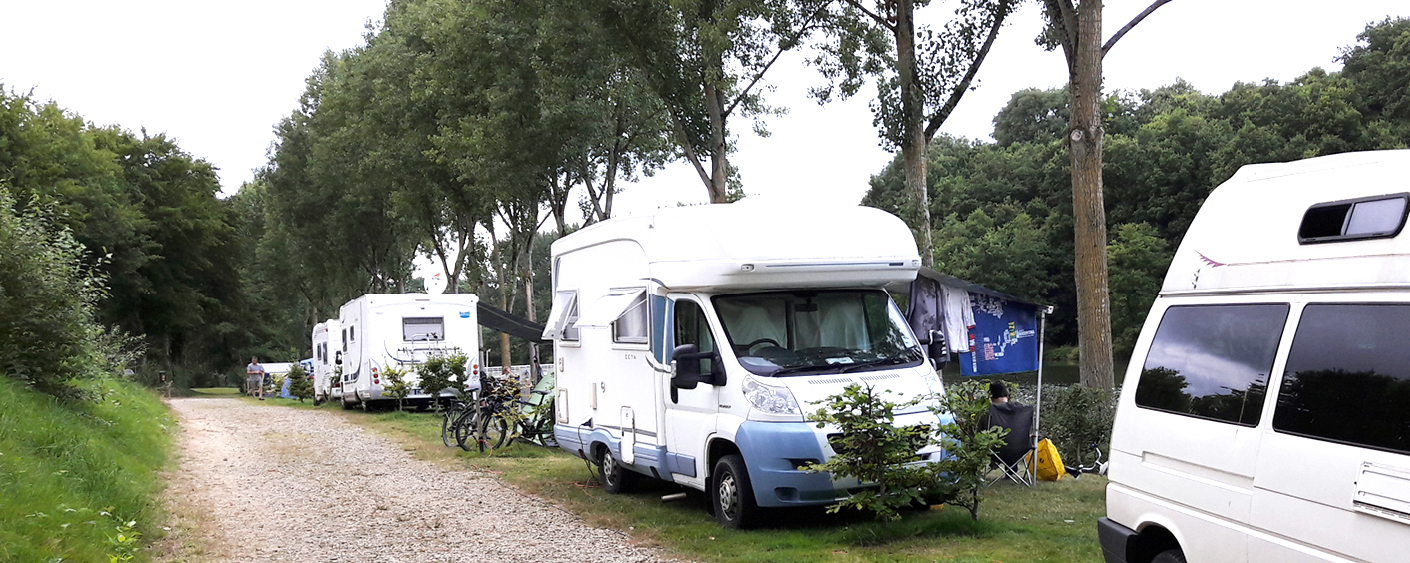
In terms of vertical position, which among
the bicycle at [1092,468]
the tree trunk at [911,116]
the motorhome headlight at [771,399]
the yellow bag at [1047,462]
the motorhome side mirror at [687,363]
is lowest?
the bicycle at [1092,468]

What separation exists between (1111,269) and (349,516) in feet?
127

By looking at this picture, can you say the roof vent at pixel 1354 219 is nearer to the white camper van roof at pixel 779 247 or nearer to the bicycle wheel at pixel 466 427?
the white camper van roof at pixel 779 247

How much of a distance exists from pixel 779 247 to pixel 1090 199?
6223 mm

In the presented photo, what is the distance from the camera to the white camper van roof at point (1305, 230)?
407 centimetres

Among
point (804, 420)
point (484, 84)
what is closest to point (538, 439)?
point (804, 420)

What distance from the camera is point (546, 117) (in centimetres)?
2466

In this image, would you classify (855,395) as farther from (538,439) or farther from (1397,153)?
(538,439)

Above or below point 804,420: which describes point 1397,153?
above

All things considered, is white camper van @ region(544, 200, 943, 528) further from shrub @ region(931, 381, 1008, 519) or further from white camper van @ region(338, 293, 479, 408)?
white camper van @ region(338, 293, 479, 408)

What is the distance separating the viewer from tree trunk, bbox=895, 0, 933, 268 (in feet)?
49.8

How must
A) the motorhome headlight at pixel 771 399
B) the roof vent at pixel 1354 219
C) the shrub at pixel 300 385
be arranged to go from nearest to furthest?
the roof vent at pixel 1354 219 < the motorhome headlight at pixel 771 399 < the shrub at pixel 300 385

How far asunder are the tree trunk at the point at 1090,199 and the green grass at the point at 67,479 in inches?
402

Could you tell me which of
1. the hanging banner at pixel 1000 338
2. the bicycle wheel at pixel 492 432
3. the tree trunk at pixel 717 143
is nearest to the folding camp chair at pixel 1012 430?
the hanging banner at pixel 1000 338

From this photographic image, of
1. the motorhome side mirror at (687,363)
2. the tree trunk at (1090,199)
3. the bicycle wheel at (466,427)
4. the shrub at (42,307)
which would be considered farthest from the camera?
the bicycle wheel at (466,427)
